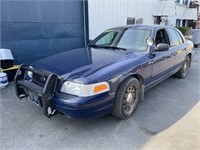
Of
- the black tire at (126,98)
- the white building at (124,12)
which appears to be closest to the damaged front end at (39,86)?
the black tire at (126,98)

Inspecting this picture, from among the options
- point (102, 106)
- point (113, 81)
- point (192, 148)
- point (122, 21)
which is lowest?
point (192, 148)

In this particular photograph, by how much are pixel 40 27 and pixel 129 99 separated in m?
4.15

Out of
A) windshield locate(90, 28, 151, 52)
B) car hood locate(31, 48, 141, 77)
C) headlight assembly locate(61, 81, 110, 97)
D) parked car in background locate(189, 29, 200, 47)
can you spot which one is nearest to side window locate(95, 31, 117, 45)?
windshield locate(90, 28, 151, 52)

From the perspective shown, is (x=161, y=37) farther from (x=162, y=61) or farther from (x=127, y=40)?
(x=127, y=40)

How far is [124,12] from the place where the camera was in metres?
8.56

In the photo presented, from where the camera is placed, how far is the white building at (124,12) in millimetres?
7191

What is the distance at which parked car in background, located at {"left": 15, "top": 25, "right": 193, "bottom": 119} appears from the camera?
249 cm

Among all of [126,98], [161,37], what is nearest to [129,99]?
[126,98]

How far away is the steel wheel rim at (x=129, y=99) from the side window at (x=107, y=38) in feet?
4.09

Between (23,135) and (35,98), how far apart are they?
1.92 feet

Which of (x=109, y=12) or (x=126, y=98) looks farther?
(x=109, y=12)

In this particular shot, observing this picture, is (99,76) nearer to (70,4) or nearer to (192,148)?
(192,148)

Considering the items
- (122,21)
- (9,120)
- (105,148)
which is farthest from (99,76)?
(122,21)

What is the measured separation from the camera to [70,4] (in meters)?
6.53
